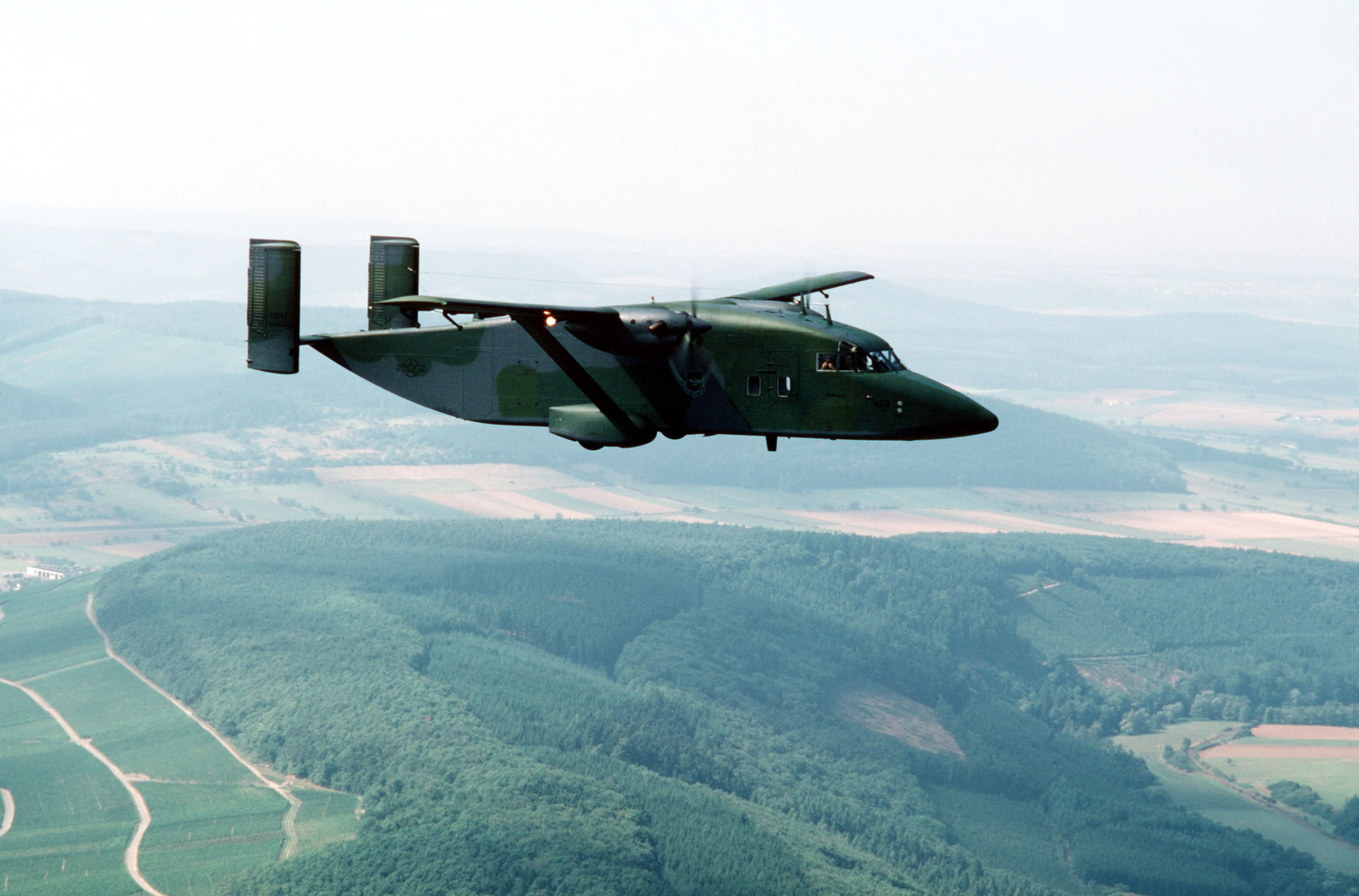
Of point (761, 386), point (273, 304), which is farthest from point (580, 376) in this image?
point (273, 304)

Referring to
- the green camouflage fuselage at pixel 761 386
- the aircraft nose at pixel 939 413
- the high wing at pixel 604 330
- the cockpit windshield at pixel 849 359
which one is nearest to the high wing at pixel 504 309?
the high wing at pixel 604 330

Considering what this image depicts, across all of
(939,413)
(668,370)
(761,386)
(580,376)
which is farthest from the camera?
(580,376)

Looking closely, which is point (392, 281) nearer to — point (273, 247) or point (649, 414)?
point (273, 247)

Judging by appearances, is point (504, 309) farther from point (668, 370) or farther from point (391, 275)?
point (391, 275)

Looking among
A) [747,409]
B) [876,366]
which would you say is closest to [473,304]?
[747,409]

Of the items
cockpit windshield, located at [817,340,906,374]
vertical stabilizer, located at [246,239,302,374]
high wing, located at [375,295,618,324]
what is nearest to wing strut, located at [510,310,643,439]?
high wing, located at [375,295,618,324]

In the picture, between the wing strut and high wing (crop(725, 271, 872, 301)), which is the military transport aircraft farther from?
high wing (crop(725, 271, 872, 301))
